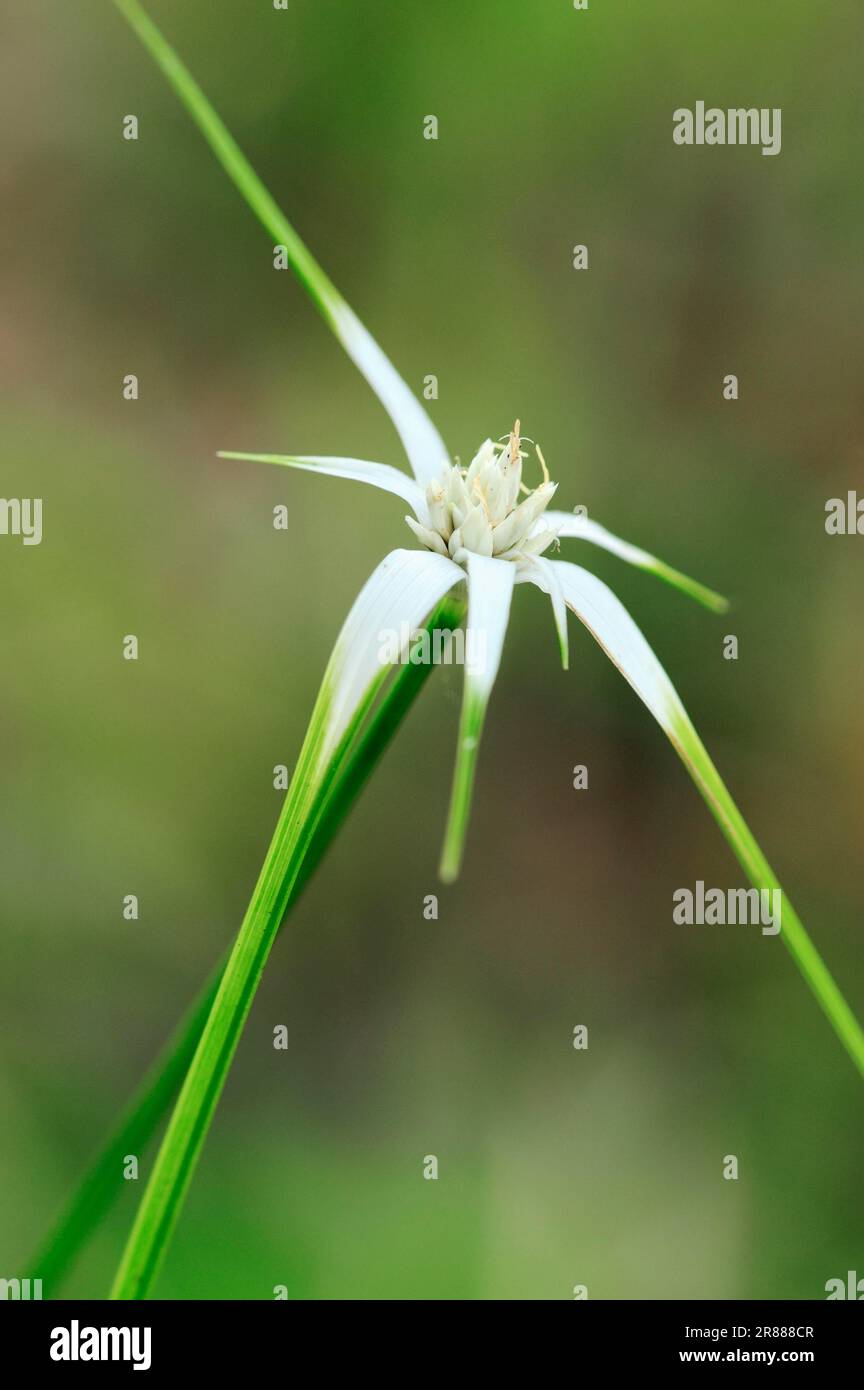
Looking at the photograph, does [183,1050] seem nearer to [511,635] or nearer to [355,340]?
[355,340]

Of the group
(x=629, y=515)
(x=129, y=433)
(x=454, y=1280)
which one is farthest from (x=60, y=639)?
(x=454, y=1280)

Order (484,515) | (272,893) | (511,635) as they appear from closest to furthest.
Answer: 1. (272,893)
2. (484,515)
3. (511,635)

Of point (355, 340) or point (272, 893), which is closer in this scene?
point (272, 893)

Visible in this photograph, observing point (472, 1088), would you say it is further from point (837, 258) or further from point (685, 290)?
point (837, 258)

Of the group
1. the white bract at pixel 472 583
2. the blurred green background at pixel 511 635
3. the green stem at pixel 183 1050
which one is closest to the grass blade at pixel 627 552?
the white bract at pixel 472 583

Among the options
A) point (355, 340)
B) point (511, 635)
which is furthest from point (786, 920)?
point (511, 635)

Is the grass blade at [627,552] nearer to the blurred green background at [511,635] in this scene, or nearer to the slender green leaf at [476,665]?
the slender green leaf at [476,665]

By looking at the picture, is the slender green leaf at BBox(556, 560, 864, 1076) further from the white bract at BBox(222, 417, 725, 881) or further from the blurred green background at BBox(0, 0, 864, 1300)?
the blurred green background at BBox(0, 0, 864, 1300)
